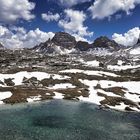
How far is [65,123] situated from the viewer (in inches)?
2872

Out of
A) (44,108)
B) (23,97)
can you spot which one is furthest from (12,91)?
(44,108)

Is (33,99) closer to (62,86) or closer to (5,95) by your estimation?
(5,95)

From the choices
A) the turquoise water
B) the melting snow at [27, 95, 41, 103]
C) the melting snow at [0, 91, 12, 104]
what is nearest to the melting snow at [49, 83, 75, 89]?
the melting snow at [27, 95, 41, 103]

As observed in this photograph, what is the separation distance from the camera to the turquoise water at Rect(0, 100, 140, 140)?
6134cm

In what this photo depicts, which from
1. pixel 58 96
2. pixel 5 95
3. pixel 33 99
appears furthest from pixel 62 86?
pixel 5 95

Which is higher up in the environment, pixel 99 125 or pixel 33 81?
pixel 33 81

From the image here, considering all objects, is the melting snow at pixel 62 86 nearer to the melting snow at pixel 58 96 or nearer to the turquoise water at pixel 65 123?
the melting snow at pixel 58 96

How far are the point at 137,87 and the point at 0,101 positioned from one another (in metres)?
68.8

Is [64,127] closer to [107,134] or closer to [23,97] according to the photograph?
[107,134]

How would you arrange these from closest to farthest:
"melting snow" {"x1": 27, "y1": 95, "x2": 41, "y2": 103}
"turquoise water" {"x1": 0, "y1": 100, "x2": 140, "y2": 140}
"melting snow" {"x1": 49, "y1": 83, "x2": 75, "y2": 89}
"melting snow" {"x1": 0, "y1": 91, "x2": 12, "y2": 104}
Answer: "turquoise water" {"x1": 0, "y1": 100, "x2": 140, "y2": 140}
"melting snow" {"x1": 27, "y1": 95, "x2": 41, "y2": 103}
"melting snow" {"x1": 0, "y1": 91, "x2": 12, "y2": 104}
"melting snow" {"x1": 49, "y1": 83, "x2": 75, "y2": 89}

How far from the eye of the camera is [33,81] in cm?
14462

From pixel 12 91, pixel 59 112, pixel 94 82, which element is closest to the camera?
pixel 59 112

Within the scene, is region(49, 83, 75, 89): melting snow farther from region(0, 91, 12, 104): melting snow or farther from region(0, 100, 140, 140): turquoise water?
region(0, 100, 140, 140): turquoise water

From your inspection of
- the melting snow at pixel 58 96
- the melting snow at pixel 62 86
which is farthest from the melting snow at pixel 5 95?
the melting snow at pixel 62 86
